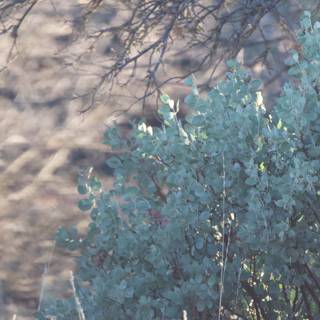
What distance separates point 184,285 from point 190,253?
177mm

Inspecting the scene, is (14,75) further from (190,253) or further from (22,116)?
(190,253)

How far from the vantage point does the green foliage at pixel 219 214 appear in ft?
10.1

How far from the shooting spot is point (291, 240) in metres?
3.07

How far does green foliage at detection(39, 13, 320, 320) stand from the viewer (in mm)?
3070

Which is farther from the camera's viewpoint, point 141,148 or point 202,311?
point 141,148

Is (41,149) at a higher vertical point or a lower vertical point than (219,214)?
lower

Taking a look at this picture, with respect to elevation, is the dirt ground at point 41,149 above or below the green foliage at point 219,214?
below

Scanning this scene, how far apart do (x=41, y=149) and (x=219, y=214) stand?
260 inches

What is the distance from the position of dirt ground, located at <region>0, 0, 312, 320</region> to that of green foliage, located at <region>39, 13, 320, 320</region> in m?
2.76

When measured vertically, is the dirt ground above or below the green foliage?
below

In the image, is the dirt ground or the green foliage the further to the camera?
the dirt ground

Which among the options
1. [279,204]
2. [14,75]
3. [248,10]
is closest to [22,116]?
[14,75]

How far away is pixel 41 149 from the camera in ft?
32.2

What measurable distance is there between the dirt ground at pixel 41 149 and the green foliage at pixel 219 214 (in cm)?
276
